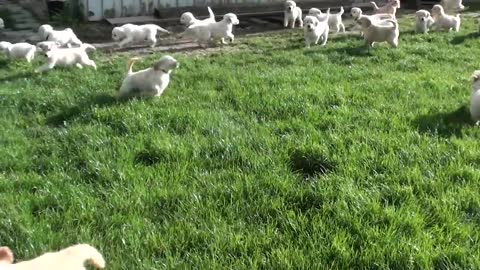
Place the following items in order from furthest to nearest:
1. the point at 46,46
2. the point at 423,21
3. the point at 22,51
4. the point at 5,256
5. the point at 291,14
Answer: the point at 291,14 → the point at 423,21 → the point at 22,51 → the point at 46,46 → the point at 5,256

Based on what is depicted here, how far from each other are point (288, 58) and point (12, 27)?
557 cm

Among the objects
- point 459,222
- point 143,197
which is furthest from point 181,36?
point 459,222

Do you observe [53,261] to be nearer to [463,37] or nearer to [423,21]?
[463,37]

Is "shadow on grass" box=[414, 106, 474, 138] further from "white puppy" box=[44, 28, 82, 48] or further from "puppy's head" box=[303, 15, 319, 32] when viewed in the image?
"white puppy" box=[44, 28, 82, 48]

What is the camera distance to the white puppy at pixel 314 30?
9.06 metres

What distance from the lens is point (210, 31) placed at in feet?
30.3

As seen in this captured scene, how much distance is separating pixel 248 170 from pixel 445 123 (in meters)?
2.04

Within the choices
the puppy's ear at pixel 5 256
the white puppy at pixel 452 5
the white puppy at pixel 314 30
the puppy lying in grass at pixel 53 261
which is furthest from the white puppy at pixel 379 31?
the puppy's ear at pixel 5 256

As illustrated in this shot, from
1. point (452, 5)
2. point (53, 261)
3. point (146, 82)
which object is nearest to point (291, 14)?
point (452, 5)

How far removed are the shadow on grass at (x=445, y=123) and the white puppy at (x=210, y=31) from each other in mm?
4400

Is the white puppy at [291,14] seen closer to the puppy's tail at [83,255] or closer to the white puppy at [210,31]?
the white puppy at [210,31]

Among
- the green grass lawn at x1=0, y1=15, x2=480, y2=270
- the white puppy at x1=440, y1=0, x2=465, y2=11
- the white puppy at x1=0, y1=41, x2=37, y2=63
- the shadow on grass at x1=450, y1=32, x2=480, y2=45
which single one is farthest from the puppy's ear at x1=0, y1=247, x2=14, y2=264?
the white puppy at x1=440, y1=0, x2=465, y2=11

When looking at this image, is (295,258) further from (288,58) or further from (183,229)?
(288,58)

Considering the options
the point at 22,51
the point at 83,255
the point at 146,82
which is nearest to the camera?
the point at 83,255
